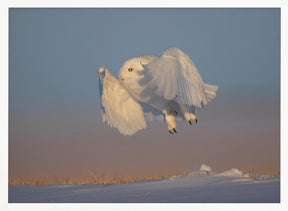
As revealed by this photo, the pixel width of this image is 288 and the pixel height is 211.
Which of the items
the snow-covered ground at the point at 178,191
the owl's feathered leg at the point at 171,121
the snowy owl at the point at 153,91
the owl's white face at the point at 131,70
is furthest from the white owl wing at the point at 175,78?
the snow-covered ground at the point at 178,191

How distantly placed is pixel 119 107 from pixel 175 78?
1461mm

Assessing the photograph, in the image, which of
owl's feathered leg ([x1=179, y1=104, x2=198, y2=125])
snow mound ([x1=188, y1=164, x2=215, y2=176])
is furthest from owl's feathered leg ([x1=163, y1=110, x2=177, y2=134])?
snow mound ([x1=188, y1=164, x2=215, y2=176])

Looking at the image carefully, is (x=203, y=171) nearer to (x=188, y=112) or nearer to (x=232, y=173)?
(x=232, y=173)

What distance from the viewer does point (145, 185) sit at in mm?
7660

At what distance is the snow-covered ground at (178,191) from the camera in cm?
691

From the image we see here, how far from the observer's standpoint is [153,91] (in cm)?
623

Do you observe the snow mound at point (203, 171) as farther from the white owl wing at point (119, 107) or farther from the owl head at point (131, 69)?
the owl head at point (131, 69)

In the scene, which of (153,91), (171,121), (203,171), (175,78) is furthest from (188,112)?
(203,171)

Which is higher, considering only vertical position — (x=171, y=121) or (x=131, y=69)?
(x=131, y=69)

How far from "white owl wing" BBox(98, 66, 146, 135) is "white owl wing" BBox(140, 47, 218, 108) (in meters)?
0.65

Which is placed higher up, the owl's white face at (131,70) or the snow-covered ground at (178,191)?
the owl's white face at (131,70)

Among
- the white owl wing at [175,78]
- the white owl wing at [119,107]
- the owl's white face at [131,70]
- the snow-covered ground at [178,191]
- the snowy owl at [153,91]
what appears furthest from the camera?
the snow-covered ground at [178,191]
